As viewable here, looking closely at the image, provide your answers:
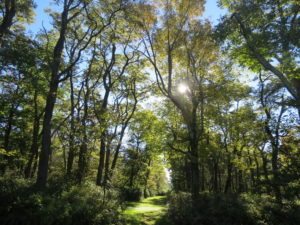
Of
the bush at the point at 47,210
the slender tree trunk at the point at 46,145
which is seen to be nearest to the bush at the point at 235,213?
the bush at the point at 47,210

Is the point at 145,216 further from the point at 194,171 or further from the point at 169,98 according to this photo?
the point at 169,98

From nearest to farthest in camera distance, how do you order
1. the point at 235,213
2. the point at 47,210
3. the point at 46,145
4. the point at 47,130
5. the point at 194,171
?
the point at 47,210 → the point at 235,213 → the point at 46,145 → the point at 47,130 → the point at 194,171

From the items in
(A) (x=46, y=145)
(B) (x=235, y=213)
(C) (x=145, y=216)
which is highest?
(A) (x=46, y=145)

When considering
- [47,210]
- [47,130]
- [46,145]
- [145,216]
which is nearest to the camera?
[47,210]

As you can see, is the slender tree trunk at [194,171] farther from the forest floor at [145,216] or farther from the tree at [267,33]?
the tree at [267,33]

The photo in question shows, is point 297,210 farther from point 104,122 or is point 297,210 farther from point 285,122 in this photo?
point 104,122

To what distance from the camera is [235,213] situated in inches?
329

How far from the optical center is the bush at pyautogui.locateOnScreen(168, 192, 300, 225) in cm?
776

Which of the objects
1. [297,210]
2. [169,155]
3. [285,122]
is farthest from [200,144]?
[297,210]

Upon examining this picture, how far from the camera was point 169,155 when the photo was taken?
13.3 metres

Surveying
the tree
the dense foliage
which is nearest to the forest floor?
the dense foliage

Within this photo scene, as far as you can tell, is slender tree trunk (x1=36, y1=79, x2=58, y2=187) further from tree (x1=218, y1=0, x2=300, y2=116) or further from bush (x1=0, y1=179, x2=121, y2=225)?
tree (x1=218, y1=0, x2=300, y2=116)

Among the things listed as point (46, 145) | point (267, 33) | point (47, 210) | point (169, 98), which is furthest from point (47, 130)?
point (267, 33)

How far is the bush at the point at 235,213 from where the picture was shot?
7.76m
